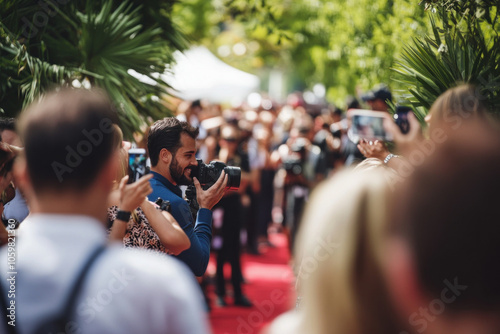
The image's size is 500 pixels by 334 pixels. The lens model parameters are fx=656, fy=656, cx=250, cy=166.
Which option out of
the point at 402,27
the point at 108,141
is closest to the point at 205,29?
the point at 402,27

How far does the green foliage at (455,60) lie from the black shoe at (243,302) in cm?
407

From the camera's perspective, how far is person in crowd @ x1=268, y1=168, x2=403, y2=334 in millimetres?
1400

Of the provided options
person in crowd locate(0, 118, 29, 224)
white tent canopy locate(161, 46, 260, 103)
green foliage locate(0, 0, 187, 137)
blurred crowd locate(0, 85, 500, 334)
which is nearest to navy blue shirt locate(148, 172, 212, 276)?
person in crowd locate(0, 118, 29, 224)

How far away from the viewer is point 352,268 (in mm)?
1401

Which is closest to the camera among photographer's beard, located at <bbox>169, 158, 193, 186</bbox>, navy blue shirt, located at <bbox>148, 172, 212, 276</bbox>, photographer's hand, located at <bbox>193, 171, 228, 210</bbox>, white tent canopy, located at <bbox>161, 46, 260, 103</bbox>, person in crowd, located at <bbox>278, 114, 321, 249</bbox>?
navy blue shirt, located at <bbox>148, 172, 212, 276</bbox>

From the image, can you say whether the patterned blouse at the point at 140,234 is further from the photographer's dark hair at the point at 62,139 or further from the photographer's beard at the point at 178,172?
the photographer's dark hair at the point at 62,139

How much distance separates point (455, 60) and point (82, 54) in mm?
3042

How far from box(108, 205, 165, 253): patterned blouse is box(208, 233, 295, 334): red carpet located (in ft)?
7.65

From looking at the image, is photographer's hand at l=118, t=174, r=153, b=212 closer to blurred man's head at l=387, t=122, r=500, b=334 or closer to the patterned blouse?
the patterned blouse

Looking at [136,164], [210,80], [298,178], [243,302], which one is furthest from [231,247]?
[210,80]

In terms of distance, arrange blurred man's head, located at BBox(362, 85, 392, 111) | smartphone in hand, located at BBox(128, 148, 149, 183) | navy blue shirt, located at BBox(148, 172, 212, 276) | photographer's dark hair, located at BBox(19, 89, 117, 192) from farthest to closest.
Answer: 1. blurred man's head, located at BBox(362, 85, 392, 111)
2. smartphone in hand, located at BBox(128, 148, 149, 183)
3. navy blue shirt, located at BBox(148, 172, 212, 276)
4. photographer's dark hair, located at BBox(19, 89, 117, 192)

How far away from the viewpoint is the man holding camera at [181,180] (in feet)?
11.1

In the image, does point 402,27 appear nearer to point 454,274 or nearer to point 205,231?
point 205,231

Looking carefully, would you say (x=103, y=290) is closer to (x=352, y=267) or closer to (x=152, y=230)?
(x=352, y=267)
